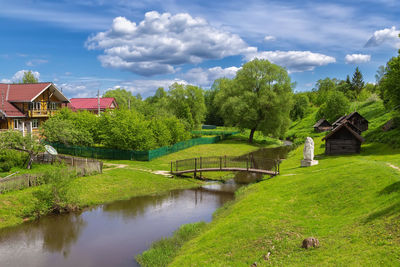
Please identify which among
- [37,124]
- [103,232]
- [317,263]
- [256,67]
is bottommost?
[103,232]

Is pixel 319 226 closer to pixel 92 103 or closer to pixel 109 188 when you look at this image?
pixel 109 188

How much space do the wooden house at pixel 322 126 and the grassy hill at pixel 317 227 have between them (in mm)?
56969

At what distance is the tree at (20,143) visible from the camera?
2742 cm

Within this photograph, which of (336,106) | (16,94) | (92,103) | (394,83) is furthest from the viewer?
(336,106)

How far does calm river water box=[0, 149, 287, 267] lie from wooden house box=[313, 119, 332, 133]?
55.3 m

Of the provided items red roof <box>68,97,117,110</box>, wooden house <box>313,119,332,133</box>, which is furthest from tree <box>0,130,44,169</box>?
wooden house <box>313,119,332,133</box>

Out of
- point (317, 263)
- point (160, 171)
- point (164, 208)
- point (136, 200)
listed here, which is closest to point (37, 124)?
point (160, 171)

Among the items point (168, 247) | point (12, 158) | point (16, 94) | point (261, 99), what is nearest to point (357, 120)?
point (261, 99)

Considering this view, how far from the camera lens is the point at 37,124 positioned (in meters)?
47.7

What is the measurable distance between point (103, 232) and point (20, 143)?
1438 centimetres

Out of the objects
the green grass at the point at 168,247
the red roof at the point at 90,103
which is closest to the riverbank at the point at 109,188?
the green grass at the point at 168,247

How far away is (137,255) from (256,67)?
51.0 metres

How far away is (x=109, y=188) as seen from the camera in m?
26.6

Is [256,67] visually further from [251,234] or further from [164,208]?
[251,234]
